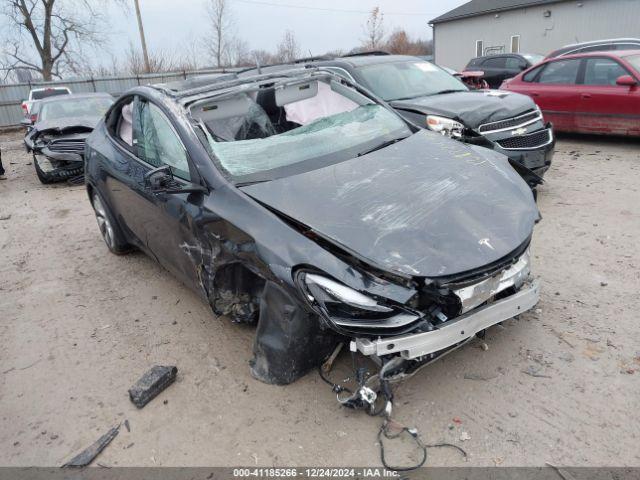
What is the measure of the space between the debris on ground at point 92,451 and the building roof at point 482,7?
27.6m

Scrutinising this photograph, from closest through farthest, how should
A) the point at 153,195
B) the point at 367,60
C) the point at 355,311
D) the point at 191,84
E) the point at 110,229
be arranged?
the point at 355,311 → the point at 153,195 → the point at 191,84 → the point at 110,229 → the point at 367,60

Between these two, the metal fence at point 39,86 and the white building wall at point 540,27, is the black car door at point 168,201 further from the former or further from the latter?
the white building wall at point 540,27

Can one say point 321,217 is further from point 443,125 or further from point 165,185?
point 443,125

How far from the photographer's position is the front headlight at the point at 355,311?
91.4 inches

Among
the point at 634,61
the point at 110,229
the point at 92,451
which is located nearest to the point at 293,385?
the point at 92,451

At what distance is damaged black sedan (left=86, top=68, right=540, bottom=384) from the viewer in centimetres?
238

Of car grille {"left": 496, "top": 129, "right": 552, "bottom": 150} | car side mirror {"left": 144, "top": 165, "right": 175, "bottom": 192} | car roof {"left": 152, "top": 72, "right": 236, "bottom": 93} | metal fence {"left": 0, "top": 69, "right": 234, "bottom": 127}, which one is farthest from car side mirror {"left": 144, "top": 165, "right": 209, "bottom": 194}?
metal fence {"left": 0, "top": 69, "right": 234, "bottom": 127}

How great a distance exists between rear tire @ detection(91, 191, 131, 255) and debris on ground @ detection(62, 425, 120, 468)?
8.33 feet

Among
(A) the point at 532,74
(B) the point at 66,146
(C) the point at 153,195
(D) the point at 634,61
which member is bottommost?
(B) the point at 66,146

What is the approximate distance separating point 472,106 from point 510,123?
0.49 meters

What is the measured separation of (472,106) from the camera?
19.2ft

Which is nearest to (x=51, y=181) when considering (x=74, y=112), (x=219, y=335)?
(x=74, y=112)

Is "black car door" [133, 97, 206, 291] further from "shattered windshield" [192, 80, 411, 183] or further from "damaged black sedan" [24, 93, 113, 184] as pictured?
"damaged black sedan" [24, 93, 113, 184]

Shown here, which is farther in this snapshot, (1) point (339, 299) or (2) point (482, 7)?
(2) point (482, 7)
